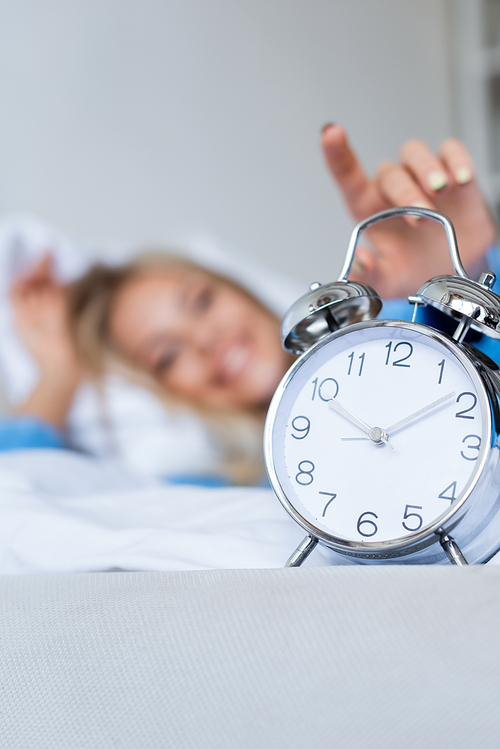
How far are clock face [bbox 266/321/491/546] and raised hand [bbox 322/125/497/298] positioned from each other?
353 millimetres

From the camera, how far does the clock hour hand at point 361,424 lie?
484 millimetres

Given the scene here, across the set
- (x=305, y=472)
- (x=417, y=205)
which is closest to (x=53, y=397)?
(x=417, y=205)

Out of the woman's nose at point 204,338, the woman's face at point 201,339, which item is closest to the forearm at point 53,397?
the woman's face at point 201,339

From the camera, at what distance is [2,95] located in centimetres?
161

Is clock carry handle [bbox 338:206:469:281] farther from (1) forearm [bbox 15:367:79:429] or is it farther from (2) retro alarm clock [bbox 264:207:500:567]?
(1) forearm [bbox 15:367:79:429]

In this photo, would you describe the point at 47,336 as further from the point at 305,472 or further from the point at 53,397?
the point at 305,472

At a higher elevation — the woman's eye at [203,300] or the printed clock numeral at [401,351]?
the printed clock numeral at [401,351]

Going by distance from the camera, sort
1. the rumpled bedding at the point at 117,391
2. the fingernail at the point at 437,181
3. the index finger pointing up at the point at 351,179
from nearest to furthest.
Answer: the fingernail at the point at 437,181 → the index finger pointing up at the point at 351,179 → the rumpled bedding at the point at 117,391

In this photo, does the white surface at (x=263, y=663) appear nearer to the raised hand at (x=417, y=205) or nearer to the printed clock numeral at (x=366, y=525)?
the printed clock numeral at (x=366, y=525)

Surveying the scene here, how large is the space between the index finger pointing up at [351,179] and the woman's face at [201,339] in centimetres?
55

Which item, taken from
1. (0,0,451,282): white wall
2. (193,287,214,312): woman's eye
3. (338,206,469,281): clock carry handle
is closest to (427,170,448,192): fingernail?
(338,206,469,281): clock carry handle

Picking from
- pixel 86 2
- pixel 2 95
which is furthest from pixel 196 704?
pixel 86 2

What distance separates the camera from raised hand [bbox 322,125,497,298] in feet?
2.77

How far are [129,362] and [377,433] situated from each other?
45.3 inches
